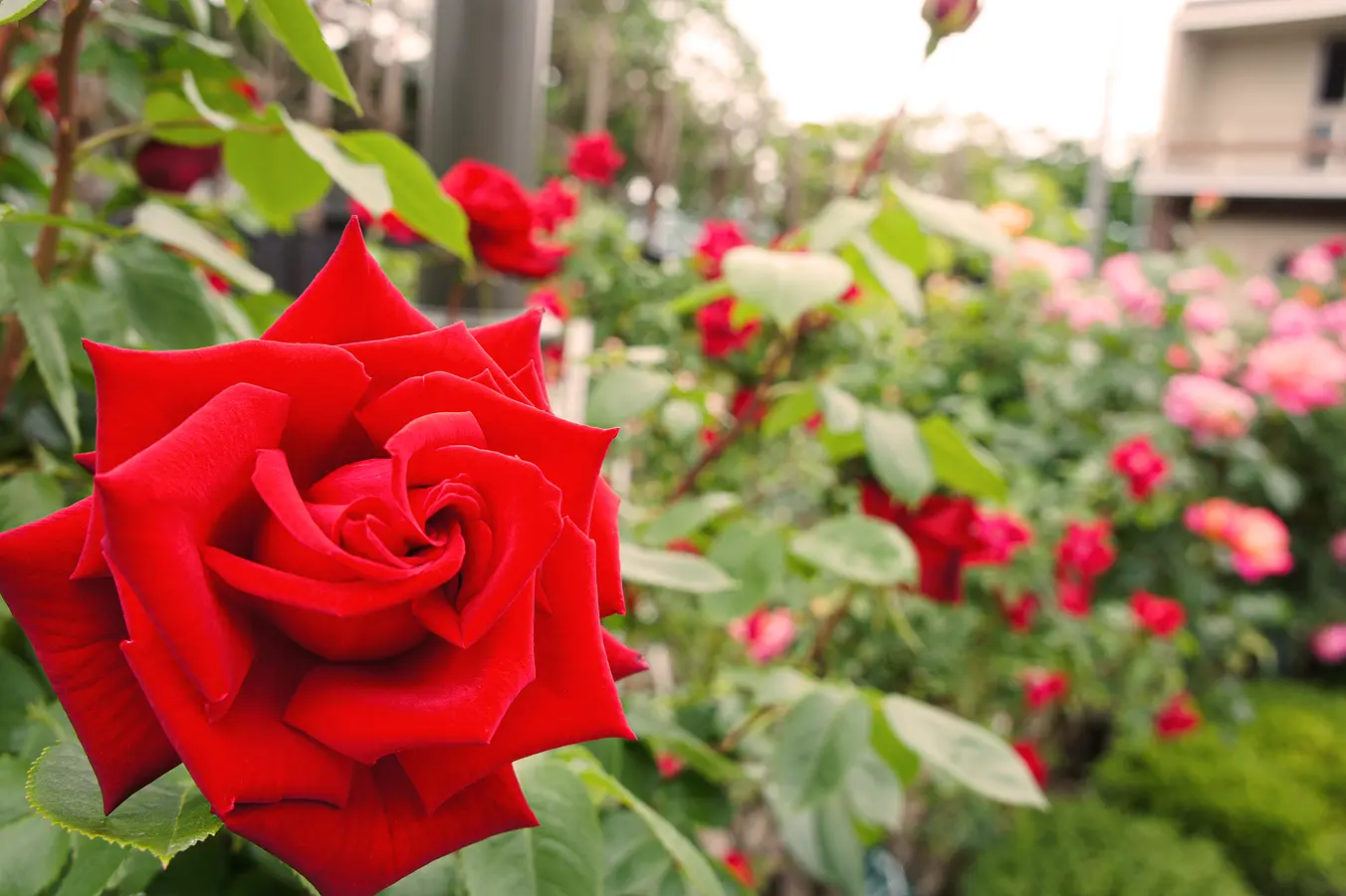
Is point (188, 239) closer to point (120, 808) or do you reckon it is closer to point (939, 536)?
point (120, 808)

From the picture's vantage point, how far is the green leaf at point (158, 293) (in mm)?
445

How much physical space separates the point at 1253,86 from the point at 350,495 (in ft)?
41.5

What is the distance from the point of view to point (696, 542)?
0.83m

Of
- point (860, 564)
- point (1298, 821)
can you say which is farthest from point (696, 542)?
point (1298, 821)

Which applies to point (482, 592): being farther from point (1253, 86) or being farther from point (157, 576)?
point (1253, 86)

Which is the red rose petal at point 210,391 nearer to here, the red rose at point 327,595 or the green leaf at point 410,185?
the red rose at point 327,595

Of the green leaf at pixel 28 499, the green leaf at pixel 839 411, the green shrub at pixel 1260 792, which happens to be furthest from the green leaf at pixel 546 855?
the green shrub at pixel 1260 792

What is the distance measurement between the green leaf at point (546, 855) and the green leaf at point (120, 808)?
10cm

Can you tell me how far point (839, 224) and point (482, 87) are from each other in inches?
16.7

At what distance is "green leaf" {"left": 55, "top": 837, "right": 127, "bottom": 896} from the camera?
280mm

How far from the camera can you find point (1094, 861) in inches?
68.8

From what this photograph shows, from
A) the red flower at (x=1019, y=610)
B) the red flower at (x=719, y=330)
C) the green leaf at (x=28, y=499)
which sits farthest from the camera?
the red flower at (x=1019, y=610)

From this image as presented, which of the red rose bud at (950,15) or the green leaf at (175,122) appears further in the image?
the red rose bud at (950,15)

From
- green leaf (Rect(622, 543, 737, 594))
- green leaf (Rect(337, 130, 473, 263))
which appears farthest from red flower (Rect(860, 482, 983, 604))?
green leaf (Rect(337, 130, 473, 263))
